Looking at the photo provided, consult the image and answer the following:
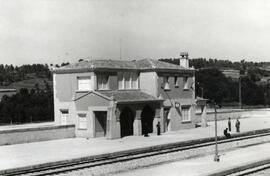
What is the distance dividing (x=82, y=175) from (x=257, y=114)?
50015 mm

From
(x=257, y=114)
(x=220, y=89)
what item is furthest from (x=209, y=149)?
(x=220, y=89)

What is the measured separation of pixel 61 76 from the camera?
131 ft

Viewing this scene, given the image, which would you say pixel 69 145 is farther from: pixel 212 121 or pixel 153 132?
pixel 212 121

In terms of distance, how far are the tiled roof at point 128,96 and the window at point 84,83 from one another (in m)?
1.43

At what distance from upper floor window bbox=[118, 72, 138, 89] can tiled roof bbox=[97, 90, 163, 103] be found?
0.52 meters

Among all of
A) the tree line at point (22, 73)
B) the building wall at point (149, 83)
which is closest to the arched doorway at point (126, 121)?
the building wall at point (149, 83)

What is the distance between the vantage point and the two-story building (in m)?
36.2

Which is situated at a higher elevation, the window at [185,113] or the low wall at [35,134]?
the window at [185,113]

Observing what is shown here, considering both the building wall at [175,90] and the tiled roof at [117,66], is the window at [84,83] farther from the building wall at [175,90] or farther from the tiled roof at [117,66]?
the building wall at [175,90]

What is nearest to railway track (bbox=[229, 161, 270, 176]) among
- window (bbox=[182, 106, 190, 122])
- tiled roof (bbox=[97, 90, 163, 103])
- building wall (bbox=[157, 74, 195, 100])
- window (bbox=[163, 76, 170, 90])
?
tiled roof (bbox=[97, 90, 163, 103])

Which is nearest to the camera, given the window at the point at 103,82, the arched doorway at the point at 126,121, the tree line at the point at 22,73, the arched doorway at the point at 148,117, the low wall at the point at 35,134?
the low wall at the point at 35,134

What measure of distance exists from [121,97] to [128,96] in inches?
49.5

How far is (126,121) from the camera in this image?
38344 mm

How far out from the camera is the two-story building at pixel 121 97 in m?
36.2
